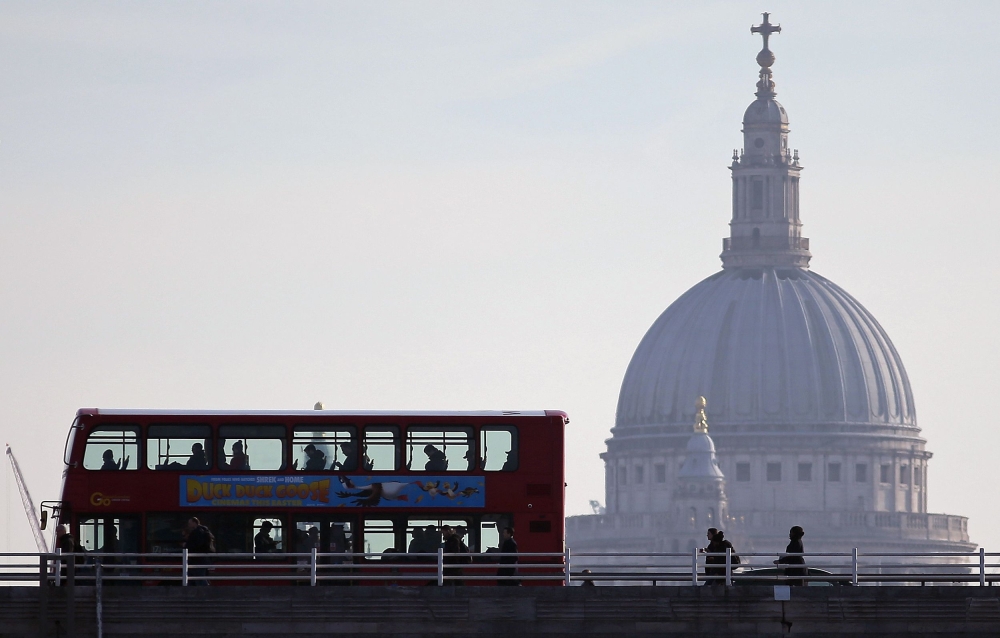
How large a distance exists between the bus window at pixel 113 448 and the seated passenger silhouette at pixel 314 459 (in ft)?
10.7

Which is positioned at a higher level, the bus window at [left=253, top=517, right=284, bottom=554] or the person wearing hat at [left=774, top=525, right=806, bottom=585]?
the bus window at [left=253, top=517, right=284, bottom=554]

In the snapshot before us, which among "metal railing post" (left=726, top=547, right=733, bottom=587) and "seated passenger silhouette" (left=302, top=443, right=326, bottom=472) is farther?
"seated passenger silhouette" (left=302, top=443, right=326, bottom=472)

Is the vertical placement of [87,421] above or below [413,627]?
above

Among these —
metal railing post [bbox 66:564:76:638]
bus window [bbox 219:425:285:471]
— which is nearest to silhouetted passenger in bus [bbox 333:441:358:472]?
bus window [bbox 219:425:285:471]

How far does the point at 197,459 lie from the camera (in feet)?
194

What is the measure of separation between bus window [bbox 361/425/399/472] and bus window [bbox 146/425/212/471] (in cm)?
300

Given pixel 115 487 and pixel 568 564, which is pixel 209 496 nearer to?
pixel 115 487

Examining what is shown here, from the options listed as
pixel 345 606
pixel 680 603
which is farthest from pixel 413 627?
pixel 680 603

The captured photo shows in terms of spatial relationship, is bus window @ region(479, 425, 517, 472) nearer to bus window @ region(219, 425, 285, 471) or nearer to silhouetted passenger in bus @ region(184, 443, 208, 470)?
bus window @ region(219, 425, 285, 471)

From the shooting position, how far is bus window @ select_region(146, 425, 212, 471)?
59.0 m

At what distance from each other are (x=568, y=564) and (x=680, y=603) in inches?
86.5

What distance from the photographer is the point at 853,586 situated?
56750mm

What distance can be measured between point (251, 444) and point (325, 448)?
1415 mm

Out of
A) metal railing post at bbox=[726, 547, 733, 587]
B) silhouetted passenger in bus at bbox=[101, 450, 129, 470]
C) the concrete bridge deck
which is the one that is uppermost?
silhouetted passenger in bus at bbox=[101, 450, 129, 470]
